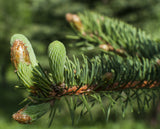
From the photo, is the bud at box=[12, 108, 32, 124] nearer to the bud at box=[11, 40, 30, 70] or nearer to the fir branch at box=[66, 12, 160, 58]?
the bud at box=[11, 40, 30, 70]

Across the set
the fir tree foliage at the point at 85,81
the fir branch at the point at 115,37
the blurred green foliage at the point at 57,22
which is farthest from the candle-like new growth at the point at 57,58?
the blurred green foliage at the point at 57,22

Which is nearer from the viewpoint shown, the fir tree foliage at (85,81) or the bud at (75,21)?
the fir tree foliage at (85,81)

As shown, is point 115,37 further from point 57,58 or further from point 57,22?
point 57,22

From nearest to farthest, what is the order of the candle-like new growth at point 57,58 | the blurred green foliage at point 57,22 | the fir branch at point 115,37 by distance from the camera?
the candle-like new growth at point 57,58
the fir branch at point 115,37
the blurred green foliage at point 57,22

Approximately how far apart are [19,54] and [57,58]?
7cm

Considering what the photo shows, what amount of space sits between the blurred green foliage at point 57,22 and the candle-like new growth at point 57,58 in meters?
2.75

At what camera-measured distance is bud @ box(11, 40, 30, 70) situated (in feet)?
1.11

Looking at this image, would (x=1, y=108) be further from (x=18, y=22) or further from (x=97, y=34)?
(x=97, y=34)

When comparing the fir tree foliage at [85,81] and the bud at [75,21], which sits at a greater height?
the bud at [75,21]

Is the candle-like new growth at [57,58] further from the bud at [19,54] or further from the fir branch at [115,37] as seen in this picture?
the fir branch at [115,37]

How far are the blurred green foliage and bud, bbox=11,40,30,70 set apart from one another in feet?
8.96

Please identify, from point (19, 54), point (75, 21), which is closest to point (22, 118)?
point (19, 54)

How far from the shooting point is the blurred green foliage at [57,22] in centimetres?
396

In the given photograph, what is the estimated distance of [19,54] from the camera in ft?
1.11
